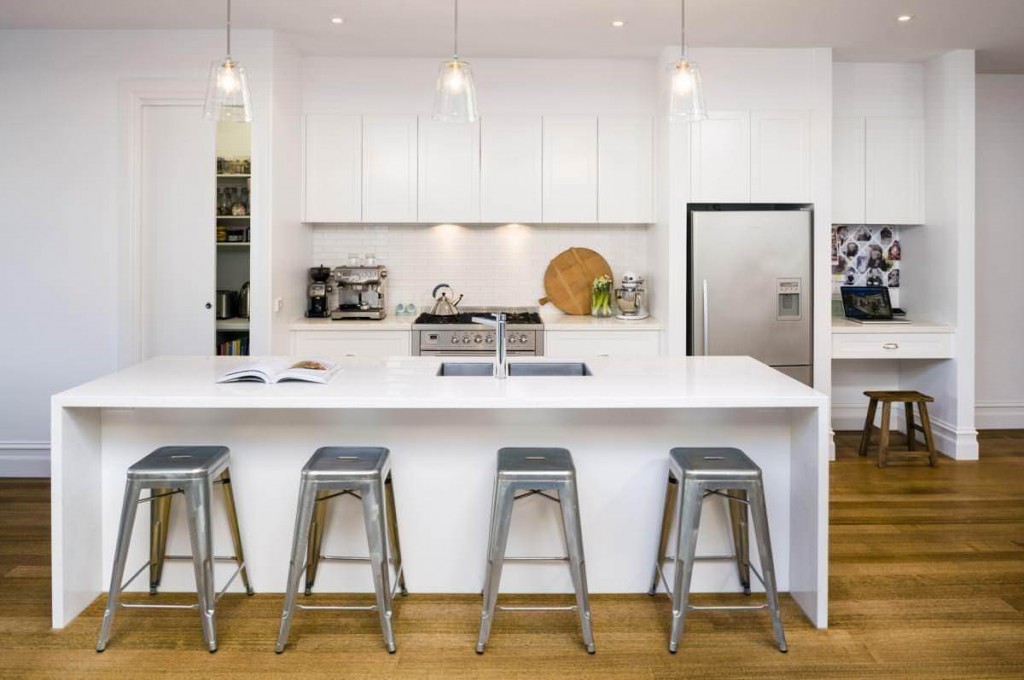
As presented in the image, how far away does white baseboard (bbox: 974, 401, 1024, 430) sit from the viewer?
250 inches

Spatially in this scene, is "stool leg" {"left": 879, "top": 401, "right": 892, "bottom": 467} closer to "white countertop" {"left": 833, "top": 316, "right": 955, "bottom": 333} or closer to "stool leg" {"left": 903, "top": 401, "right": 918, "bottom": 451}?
"stool leg" {"left": 903, "top": 401, "right": 918, "bottom": 451}

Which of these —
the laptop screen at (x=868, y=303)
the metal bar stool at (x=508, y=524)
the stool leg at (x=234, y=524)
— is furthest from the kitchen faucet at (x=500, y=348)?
the laptop screen at (x=868, y=303)

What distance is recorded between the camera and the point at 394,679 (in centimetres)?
260

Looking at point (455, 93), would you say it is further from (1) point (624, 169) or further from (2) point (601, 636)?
(1) point (624, 169)

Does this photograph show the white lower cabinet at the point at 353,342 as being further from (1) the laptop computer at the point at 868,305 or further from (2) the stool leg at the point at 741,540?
(1) the laptop computer at the point at 868,305

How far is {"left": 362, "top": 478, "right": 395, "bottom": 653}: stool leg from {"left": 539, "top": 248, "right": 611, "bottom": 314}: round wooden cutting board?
11.3 feet

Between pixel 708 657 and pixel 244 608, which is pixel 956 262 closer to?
pixel 708 657

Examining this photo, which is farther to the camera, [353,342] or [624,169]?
[624,169]

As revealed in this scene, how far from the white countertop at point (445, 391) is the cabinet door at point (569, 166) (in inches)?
99.8

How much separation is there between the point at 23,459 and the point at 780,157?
16.5ft

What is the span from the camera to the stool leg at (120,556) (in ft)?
9.07

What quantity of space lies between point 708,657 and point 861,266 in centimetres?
426

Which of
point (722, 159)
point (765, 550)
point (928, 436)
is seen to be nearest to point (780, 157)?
point (722, 159)

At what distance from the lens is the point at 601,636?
9.46 feet
